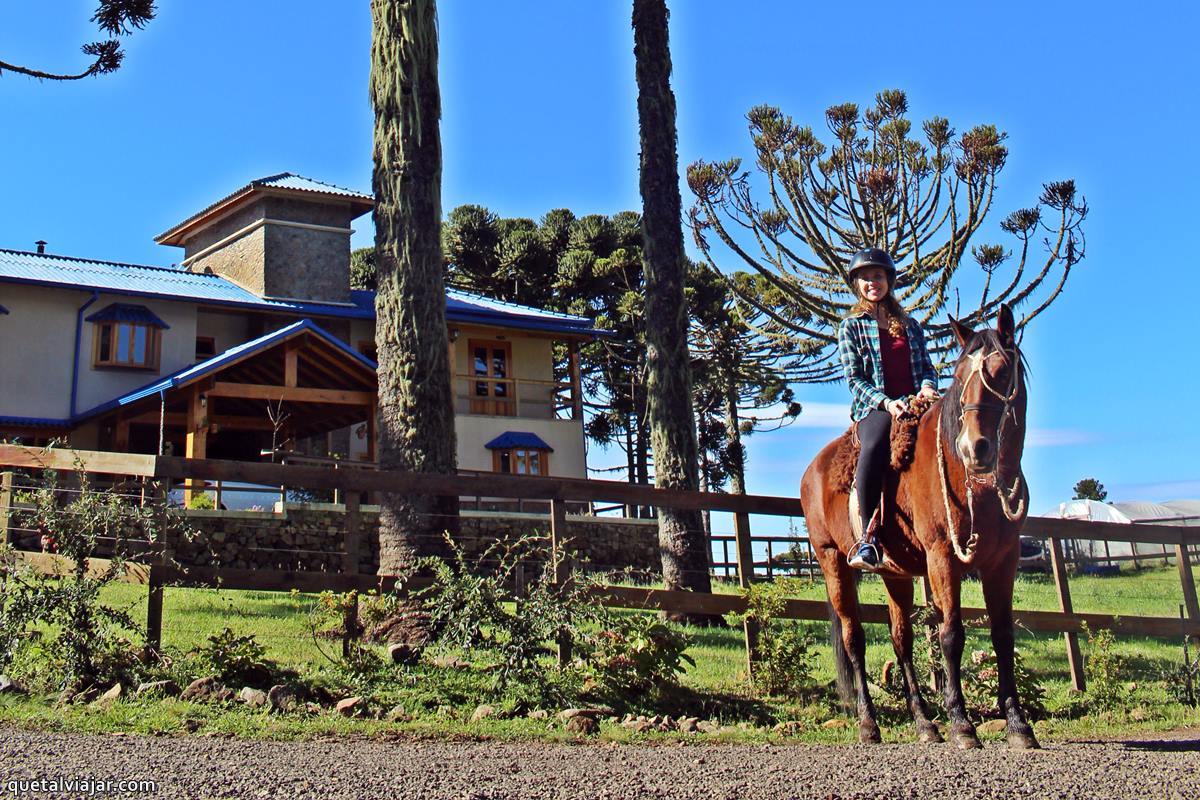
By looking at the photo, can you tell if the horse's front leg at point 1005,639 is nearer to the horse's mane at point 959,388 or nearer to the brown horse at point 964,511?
the brown horse at point 964,511

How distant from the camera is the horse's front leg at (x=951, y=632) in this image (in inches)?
245

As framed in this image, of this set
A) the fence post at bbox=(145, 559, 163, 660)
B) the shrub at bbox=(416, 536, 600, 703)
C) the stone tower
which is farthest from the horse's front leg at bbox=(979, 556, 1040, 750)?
the stone tower

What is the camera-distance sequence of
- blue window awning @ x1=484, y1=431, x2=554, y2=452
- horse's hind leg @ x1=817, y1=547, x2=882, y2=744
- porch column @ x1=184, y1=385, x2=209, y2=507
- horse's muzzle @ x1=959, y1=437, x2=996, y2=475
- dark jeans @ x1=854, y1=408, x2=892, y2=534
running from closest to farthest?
horse's muzzle @ x1=959, y1=437, x2=996, y2=475
dark jeans @ x1=854, y1=408, x2=892, y2=534
horse's hind leg @ x1=817, y1=547, x2=882, y2=744
porch column @ x1=184, y1=385, x2=209, y2=507
blue window awning @ x1=484, y1=431, x2=554, y2=452

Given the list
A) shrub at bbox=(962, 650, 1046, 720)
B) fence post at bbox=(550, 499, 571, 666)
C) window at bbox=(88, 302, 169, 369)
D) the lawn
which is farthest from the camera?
window at bbox=(88, 302, 169, 369)

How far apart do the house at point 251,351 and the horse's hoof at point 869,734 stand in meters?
18.7

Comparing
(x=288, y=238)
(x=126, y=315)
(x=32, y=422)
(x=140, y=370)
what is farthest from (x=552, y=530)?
(x=288, y=238)

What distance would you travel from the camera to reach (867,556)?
6.57m

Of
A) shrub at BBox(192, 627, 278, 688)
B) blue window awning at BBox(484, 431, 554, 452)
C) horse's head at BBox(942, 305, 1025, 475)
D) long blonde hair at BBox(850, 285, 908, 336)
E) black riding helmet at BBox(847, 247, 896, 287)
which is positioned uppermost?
blue window awning at BBox(484, 431, 554, 452)

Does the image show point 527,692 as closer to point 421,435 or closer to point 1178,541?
point 421,435

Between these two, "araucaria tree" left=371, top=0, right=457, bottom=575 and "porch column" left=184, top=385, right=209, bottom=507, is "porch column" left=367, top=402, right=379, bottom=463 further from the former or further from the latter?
"araucaria tree" left=371, top=0, right=457, bottom=575

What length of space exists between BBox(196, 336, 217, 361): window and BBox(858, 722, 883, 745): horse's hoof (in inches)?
1054

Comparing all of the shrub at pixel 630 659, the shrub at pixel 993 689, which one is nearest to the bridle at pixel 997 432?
the shrub at pixel 993 689

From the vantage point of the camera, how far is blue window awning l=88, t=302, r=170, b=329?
92.1 feet

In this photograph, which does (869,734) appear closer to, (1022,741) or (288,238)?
(1022,741)
